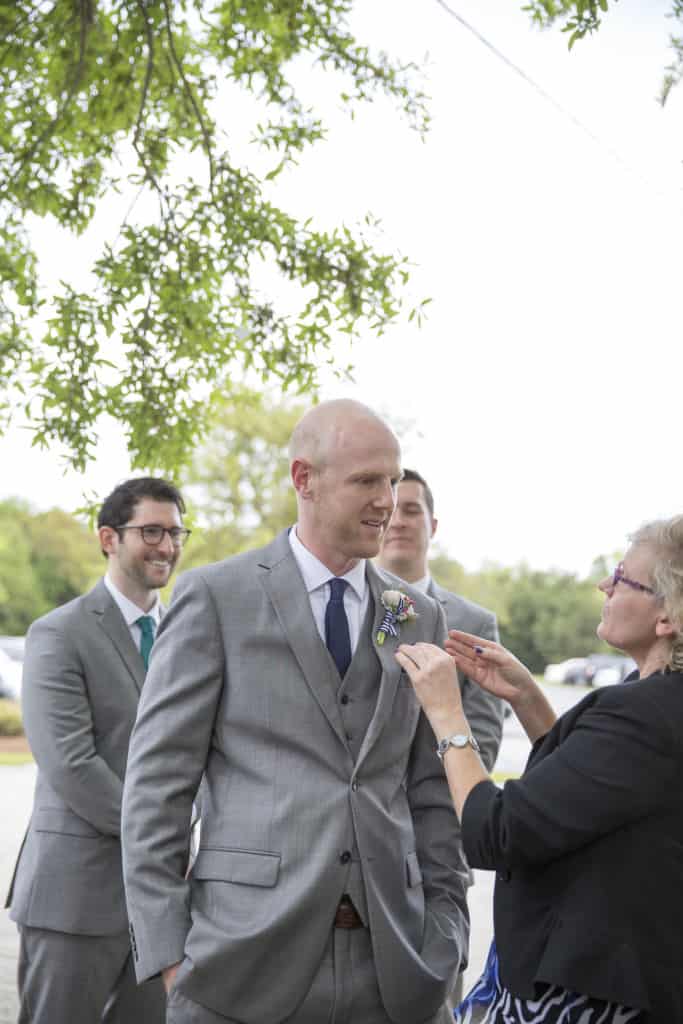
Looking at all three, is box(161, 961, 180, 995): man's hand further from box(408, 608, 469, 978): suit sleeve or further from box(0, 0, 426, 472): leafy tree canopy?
box(0, 0, 426, 472): leafy tree canopy

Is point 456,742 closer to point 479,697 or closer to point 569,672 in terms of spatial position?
point 479,697

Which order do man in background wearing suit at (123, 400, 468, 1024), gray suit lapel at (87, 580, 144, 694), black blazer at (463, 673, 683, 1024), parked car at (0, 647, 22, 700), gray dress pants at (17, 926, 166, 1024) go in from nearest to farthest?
black blazer at (463, 673, 683, 1024) → man in background wearing suit at (123, 400, 468, 1024) → gray dress pants at (17, 926, 166, 1024) → gray suit lapel at (87, 580, 144, 694) → parked car at (0, 647, 22, 700)

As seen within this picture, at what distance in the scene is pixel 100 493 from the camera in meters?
8.00

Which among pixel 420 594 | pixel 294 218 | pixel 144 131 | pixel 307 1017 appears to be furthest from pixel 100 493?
pixel 307 1017

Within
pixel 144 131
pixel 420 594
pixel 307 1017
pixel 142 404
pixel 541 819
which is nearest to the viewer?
pixel 541 819

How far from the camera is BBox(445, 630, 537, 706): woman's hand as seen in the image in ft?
10.8

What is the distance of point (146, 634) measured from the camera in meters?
4.65

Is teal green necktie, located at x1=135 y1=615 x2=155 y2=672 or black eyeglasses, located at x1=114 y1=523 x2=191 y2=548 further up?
black eyeglasses, located at x1=114 y1=523 x2=191 y2=548

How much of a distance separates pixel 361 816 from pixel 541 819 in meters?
0.50

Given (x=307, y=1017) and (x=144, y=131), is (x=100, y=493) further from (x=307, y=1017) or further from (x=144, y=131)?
(x=307, y=1017)

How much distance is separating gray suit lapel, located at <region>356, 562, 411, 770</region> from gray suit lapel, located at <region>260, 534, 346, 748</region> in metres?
0.07

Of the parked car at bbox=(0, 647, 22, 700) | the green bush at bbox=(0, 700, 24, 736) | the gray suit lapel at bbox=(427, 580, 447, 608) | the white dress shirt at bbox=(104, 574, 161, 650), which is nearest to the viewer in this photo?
the white dress shirt at bbox=(104, 574, 161, 650)

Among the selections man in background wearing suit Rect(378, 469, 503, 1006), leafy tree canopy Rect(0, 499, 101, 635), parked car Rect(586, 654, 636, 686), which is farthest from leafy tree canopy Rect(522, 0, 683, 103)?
leafy tree canopy Rect(0, 499, 101, 635)

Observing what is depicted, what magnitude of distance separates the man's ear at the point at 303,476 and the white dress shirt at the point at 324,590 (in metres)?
0.15
